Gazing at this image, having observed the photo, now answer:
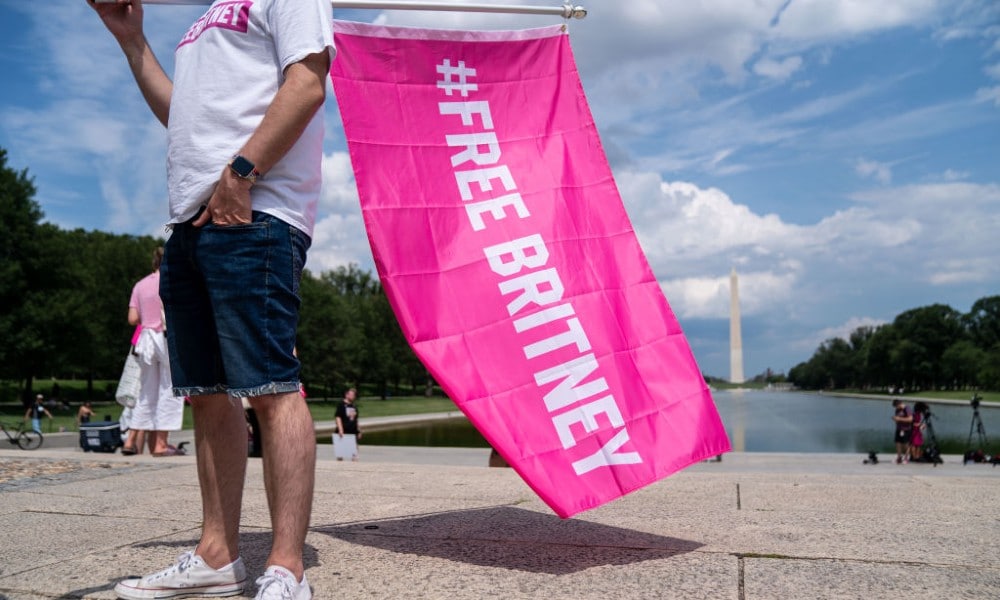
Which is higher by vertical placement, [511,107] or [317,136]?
[511,107]

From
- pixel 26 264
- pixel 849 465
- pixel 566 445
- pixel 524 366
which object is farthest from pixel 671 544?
pixel 26 264

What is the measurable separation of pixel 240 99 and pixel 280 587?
1.46 m

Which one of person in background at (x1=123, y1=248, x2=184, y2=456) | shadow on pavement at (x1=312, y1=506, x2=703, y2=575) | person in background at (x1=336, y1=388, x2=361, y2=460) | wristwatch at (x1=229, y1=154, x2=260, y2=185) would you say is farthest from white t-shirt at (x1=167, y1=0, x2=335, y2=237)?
person in background at (x1=336, y1=388, x2=361, y2=460)

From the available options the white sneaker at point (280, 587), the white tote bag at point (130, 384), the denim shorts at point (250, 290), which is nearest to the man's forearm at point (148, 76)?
the denim shorts at point (250, 290)

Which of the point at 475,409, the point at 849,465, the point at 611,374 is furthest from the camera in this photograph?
the point at 849,465

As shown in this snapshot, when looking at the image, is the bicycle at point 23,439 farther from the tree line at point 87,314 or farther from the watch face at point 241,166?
the watch face at point 241,166

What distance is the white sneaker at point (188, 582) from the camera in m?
2.35

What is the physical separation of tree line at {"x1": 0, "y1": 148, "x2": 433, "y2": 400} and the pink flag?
24.2 meters

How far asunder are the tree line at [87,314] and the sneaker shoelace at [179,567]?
82.1ft

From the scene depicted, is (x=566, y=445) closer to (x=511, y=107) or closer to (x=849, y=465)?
(x=511, y=107)

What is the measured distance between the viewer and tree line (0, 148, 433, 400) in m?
38.3

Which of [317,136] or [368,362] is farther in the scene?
[368,362]

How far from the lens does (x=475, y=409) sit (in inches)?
119

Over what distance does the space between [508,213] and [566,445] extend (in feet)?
3.31
